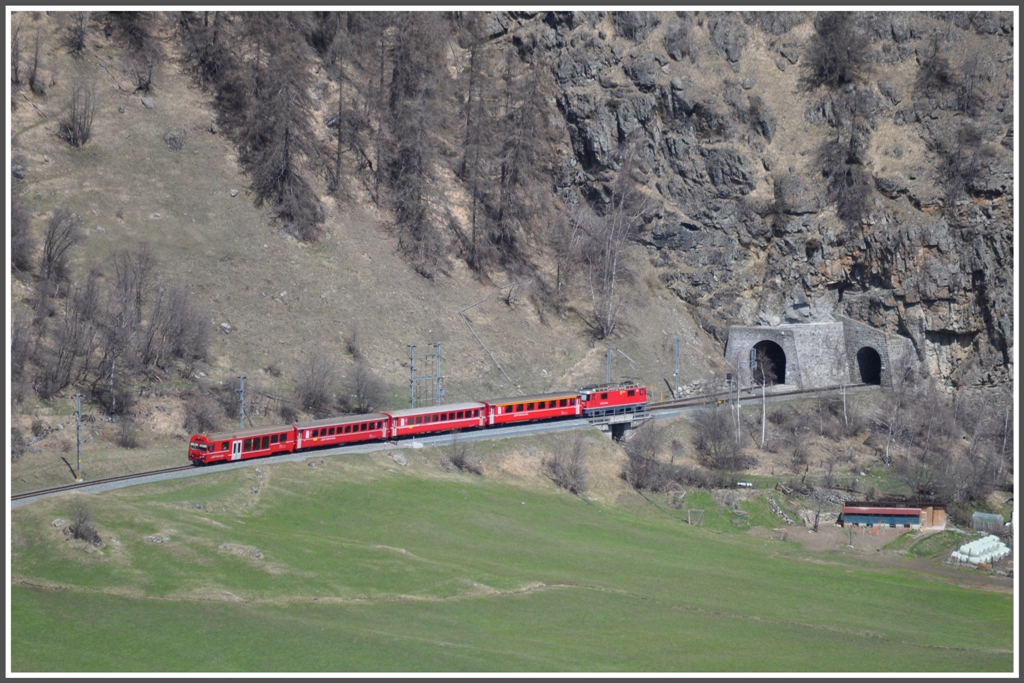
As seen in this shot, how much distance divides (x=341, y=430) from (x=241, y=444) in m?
7.03

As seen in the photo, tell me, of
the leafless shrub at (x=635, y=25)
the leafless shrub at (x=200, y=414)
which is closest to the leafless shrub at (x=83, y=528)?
the leafless shrub at (x=200, y=414)

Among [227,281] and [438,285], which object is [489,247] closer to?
[438,285]

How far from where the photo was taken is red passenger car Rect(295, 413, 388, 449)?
62.0m

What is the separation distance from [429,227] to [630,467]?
32.9 metres

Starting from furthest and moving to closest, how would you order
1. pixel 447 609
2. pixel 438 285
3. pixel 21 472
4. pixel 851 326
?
pixel 851 326 → pixel 438 285 → pixel 21 472 → pixel 447 609

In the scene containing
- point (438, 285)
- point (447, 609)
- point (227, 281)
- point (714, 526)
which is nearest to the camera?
point (447, 609)

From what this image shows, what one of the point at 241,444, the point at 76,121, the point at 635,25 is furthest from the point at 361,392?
the point at 635,25

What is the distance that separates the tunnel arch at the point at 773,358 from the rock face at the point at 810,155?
10.1ft

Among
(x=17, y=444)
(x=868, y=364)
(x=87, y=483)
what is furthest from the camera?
(x=868, y=364)

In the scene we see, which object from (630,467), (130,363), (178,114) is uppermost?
(178,114)

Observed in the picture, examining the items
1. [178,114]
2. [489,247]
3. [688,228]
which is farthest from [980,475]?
[178,114]

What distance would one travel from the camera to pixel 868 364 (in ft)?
319

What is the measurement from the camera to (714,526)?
67188 millimetres

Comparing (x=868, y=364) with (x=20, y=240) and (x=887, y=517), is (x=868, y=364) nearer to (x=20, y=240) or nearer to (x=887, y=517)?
(x=887, y=517)
